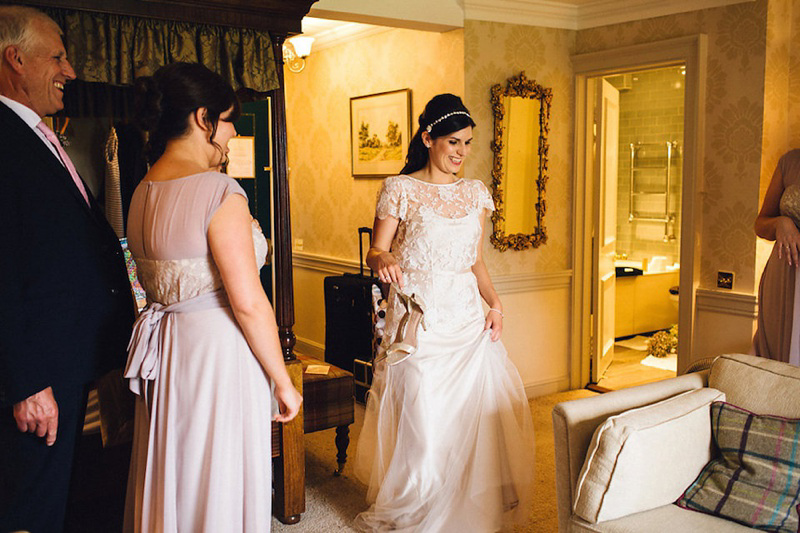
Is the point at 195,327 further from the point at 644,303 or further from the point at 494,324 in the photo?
the point at 644,303

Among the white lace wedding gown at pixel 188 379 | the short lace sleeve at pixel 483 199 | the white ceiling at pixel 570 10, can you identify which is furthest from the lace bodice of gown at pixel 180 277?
the white ceiling at pixel 570 10

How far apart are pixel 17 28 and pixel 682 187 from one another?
3775 mm

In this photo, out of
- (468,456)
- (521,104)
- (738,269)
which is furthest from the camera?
(521,104)

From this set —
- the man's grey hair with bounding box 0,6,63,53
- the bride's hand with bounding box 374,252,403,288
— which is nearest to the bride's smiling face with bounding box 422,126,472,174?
the bride's hand with bounding box 374,252,403,288

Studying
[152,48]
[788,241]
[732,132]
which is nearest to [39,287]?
[152,48]

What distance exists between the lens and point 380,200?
3074 mm

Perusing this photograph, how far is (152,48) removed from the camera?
277cm

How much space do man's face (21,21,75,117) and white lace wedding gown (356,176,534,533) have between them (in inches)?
53.8

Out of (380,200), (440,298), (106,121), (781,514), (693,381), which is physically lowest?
(781,514)

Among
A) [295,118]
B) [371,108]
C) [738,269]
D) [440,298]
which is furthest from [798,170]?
[295,118]

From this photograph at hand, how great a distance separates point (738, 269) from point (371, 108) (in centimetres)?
286

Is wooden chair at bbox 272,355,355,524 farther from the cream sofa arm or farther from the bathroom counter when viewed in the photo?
the bathroom counter

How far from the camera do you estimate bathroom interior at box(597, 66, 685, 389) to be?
721cm

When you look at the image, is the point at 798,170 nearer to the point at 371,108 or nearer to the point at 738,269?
the point at 738,269
